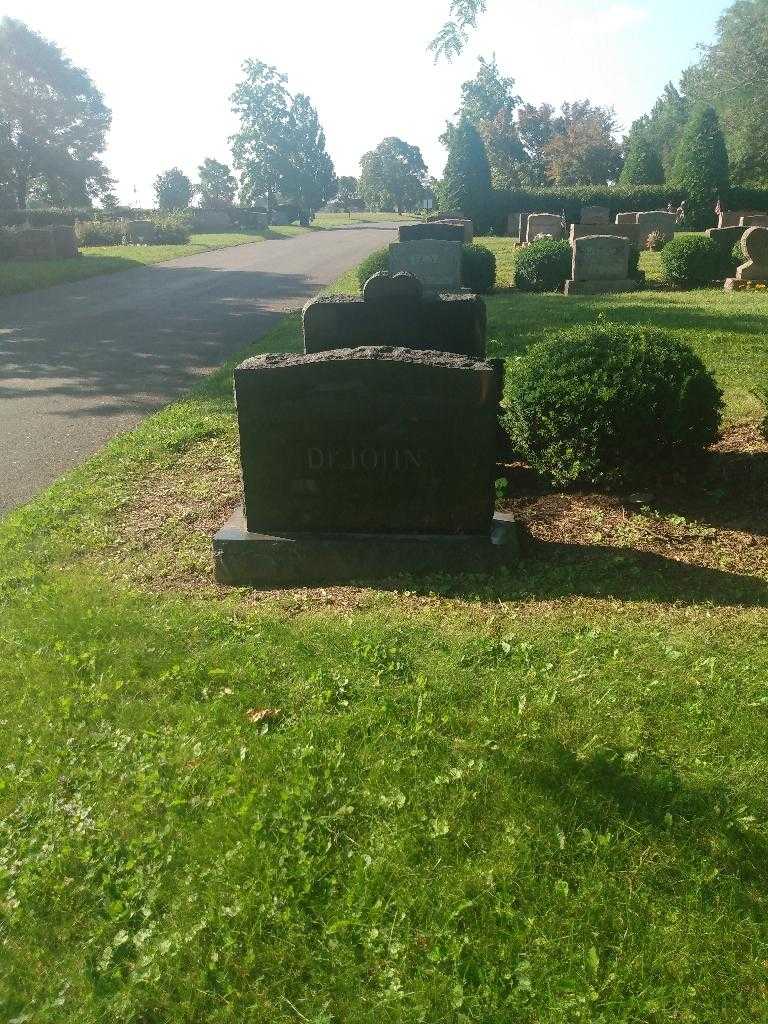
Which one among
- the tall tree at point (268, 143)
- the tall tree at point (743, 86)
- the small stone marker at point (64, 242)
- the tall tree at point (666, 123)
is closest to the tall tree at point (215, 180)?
the tall tree at point (268, 143)

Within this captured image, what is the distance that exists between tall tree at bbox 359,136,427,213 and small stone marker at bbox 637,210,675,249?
86.1m

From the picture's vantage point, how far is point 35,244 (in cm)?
2744

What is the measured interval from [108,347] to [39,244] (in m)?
16.6

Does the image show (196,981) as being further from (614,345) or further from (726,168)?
(726,168)

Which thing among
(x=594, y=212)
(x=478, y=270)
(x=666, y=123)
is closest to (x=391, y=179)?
(x=666, y=123)

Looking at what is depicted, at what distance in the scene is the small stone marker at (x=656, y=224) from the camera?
1133 inches

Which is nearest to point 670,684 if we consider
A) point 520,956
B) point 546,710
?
point 546,710

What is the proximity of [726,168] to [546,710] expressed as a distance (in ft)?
142

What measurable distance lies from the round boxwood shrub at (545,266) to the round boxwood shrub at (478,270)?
2.36 ft

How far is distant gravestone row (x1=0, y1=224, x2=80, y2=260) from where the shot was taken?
26859 mm

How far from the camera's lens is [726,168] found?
40.2m

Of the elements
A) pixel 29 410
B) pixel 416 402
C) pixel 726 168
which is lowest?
pixel 29 410

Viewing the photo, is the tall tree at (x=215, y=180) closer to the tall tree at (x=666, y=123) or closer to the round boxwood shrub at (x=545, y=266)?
the tall tree at (x=666, y=123)

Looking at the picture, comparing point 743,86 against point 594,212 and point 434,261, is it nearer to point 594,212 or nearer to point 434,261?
point 594,212
